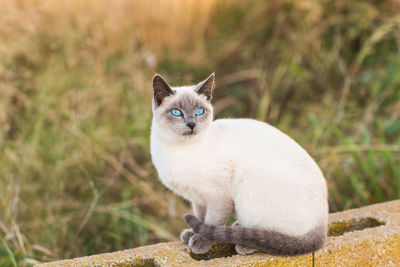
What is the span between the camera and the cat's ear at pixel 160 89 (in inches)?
57.8

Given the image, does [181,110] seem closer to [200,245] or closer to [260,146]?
[260,146]

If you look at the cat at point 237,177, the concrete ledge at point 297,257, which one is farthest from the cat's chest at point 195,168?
the concrete ledge at point 297,257

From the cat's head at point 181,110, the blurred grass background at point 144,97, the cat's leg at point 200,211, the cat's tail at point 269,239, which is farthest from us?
the blurred grass background at point 144,97

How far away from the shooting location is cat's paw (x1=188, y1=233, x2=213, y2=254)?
1448 millimetres

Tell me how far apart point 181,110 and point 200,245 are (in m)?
0.46

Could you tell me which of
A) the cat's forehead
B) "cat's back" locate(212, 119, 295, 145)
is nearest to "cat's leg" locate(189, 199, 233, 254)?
"cat's back" locate(212, 119, 295, 145)

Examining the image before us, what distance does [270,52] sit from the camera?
11.7 ft

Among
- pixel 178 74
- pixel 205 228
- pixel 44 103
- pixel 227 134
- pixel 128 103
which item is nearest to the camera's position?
pixel 205 228

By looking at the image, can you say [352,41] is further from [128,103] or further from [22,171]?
[22,171]

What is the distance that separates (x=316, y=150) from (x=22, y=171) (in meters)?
1.56

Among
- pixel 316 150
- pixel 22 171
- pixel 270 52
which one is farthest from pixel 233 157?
pixel 270 52

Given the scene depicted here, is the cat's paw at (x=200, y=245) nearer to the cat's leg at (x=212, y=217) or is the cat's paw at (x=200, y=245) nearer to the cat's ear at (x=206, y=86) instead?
the cat's leg at (x=212, y=217)

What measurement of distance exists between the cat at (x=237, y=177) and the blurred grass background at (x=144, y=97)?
722 mm

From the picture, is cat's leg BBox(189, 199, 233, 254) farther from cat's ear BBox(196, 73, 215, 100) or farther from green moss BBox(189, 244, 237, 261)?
cat's ear BBox(196, 73, 215, 100)
